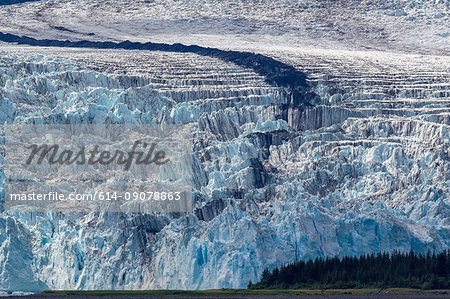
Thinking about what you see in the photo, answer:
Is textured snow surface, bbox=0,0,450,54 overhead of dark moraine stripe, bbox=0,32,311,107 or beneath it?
beneath

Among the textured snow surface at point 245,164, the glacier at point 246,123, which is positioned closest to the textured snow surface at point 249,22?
the glacier at point 246,123

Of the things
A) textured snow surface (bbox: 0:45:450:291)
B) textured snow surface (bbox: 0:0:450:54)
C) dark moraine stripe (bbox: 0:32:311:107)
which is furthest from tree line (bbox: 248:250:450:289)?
textured snow surface (bbox: 0:0:450:54)

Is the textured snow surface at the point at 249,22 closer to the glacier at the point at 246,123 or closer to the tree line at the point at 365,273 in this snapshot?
the glacier at the point at 246,123

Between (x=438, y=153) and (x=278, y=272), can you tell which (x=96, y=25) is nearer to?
(x=438, y=153)

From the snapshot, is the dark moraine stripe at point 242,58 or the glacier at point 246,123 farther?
the dark moraine stripe at point 242,58

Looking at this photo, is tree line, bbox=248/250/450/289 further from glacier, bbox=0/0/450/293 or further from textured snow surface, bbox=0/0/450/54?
textured snow surface, bbox=0/0/450/54
